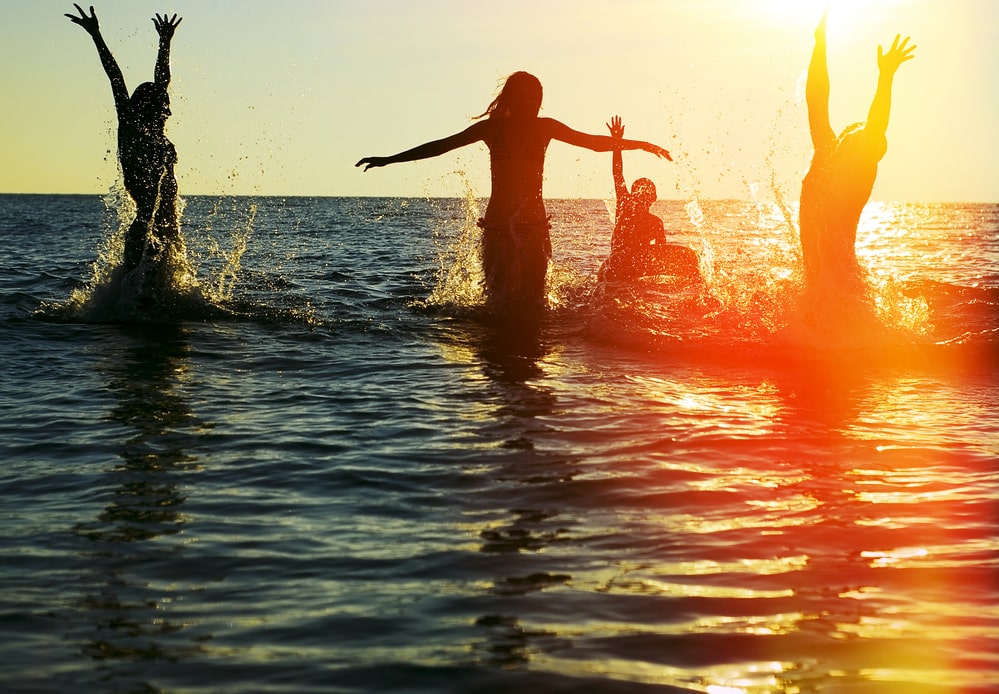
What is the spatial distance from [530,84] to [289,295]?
5977 millimetres

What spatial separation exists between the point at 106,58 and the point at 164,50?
61 cm

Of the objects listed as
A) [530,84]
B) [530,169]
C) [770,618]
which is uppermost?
[530,84]

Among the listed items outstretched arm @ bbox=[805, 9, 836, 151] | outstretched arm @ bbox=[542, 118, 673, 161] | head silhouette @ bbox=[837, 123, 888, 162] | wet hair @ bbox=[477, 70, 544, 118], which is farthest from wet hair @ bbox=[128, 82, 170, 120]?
head silhouette @ bbox=[837, 123, 888, 162]

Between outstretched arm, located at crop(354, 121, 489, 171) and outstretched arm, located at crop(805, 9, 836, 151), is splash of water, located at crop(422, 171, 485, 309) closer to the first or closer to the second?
outstretched arm, located at crop(354, 121, 489, 171)

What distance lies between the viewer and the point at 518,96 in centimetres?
1095

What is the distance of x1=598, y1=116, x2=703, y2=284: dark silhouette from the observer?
1398 cm

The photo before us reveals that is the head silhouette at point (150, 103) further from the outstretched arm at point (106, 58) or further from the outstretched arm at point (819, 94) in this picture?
the outstretched arm at point (819, 94)

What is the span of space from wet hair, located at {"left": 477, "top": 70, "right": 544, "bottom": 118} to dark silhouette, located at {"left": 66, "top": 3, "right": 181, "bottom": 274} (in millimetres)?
3670

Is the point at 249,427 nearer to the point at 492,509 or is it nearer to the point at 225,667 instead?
the point at 492,509

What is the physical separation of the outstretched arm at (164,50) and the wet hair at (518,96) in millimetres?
3548

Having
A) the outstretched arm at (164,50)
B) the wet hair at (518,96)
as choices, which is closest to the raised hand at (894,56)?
the wet hair at (518,96)

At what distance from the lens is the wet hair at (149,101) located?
11859mm

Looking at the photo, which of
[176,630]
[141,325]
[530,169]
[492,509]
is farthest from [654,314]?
[176,630]

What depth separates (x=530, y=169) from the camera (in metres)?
11.3
